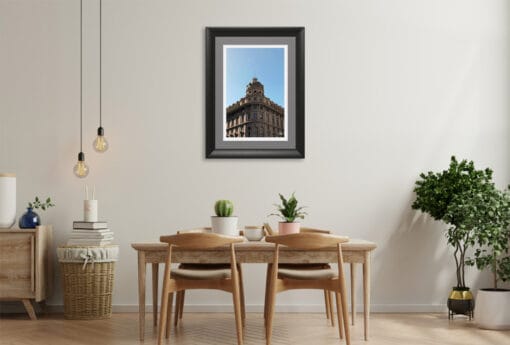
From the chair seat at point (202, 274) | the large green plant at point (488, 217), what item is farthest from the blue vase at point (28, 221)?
the large green plant at point (488, 217)

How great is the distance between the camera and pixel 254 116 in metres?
5.71

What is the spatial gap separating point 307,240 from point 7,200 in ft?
8.39

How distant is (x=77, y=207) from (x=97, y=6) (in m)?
1.69

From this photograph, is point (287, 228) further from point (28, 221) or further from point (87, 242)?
point (28, 221)

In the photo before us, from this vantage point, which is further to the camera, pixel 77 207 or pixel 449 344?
pixel 77 207

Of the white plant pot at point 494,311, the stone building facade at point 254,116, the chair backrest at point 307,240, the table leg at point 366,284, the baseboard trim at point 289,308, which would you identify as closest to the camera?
the chair backrest at point 307,240

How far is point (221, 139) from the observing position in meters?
5.71

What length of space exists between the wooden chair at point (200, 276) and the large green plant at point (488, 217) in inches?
74.6

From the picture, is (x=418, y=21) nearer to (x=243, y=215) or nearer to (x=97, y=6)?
(x=243, y=215)

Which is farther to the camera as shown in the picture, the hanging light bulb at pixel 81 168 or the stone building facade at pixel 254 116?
the stone building facade at pixel 254 116

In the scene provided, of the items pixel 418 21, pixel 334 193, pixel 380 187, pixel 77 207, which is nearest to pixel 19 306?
pixel 77 207

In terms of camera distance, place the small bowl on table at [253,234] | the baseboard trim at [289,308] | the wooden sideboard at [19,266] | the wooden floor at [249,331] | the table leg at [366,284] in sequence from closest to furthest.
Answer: the table leg at [366,284], the wooden floor at [249,331], the small bowl on table at [253,234], the wooden sideboard at [19,266], the baseboard trim at [289,308]

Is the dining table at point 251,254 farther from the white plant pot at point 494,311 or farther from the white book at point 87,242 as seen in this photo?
the white plant pot at point 494,311

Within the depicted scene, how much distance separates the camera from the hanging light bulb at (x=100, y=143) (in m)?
5.48
